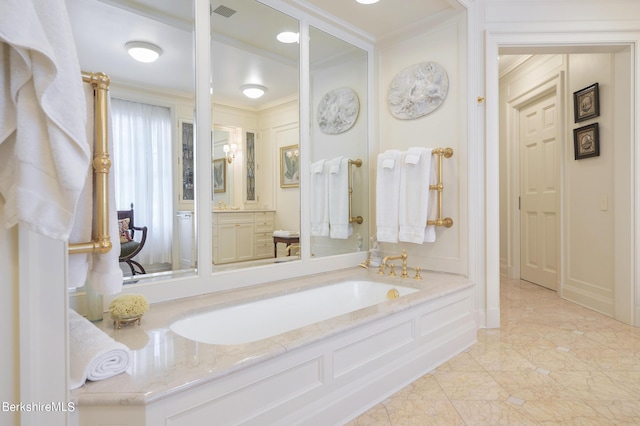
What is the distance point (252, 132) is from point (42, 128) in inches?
65.2

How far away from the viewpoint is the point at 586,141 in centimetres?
308

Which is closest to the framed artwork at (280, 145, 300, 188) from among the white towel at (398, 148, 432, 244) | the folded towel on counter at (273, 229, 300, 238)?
the folded towel on counter at (273, 229, 300, 238)

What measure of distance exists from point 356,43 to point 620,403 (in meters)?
2.89

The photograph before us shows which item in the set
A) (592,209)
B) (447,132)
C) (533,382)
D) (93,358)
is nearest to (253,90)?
(447,132)

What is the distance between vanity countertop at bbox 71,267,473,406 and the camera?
104cm

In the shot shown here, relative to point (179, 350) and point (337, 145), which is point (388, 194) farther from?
point (179, 350)

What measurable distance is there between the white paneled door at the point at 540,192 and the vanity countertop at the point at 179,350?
97.3 inches

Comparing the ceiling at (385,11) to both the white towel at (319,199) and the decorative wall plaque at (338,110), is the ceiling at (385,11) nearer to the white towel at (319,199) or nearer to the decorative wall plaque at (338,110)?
the decorative wall plaque at (338,110)

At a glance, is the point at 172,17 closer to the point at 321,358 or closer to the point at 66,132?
the point at 66,132

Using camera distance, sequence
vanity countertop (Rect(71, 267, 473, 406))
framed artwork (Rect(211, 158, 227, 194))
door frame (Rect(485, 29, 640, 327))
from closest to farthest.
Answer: vanity countertop (Rect(71, 267, 473, 406)), framed artwork (Rect(211, 158, 227, 194)), door frame (Rect(485, 29, 640, 327))

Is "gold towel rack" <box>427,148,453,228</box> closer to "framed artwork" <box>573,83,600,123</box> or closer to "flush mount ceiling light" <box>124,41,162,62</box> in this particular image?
"framed artwork" <box>573,83,600,123</box>

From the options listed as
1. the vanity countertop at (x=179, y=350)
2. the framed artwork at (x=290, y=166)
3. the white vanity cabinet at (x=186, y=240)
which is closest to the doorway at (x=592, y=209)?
the framed artwork at (x=290, y=166)

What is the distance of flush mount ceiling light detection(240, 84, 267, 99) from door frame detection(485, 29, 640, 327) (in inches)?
64.7

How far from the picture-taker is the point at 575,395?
5.71 feet
